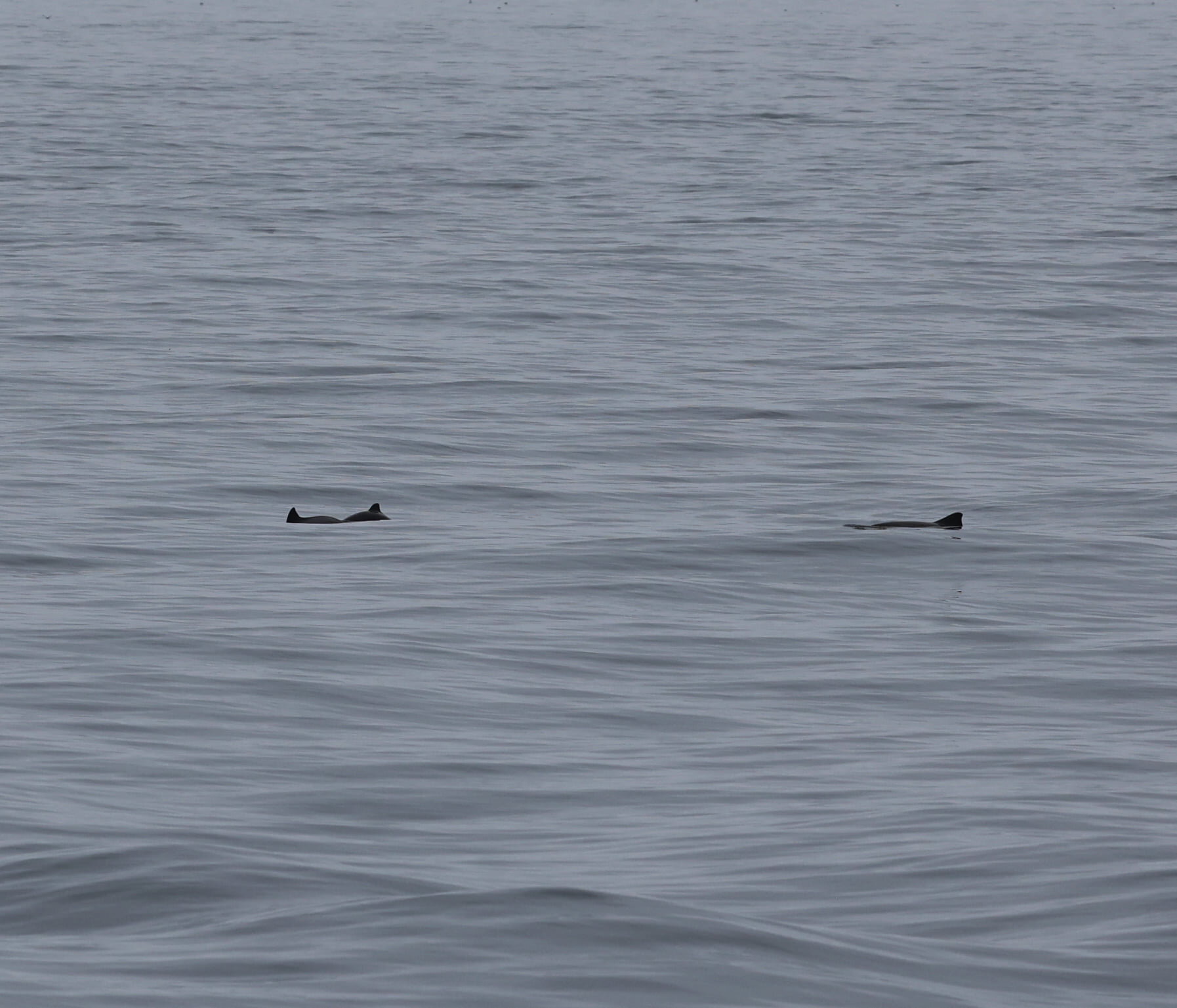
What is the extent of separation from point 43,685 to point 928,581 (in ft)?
23.1

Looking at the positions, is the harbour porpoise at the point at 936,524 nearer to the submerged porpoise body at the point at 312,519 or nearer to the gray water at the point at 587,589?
the gray water at the point at 587,589

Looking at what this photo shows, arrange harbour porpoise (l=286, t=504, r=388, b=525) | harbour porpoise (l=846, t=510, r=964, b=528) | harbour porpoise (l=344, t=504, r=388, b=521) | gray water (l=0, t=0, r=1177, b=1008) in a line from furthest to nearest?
1. harbour porpoise (l=344, t=504, r=388, b=521)
2. harbour porpoise (l=286, t=504, r=388, b=525)
3. harbour porpoise (l=846, t=510, r=964, b=528)
4. gray water (l=0, t=0, r=1177, b=1008)

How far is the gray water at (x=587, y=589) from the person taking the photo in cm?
987

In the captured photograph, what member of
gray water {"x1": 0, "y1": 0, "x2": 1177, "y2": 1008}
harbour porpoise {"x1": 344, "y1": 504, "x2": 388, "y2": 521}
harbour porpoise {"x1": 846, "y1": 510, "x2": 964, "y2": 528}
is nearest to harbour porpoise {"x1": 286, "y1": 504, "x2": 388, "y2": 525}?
harbour porpoise {"x1": 344, "y1": 504, "x2": 388, "y2": 521}

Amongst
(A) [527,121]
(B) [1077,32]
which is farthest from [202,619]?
(B) [1077,32]

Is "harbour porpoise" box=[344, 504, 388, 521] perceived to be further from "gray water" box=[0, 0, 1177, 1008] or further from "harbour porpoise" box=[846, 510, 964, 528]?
"harbour porpoise" box=[846, 510, 964, 528]

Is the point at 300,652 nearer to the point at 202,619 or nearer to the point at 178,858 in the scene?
the point at 202,619

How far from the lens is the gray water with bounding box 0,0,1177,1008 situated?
9.87m

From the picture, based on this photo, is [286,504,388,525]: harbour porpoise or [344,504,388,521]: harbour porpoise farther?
[344,504,388,521]: harbour porpoise

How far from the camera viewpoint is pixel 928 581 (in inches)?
737

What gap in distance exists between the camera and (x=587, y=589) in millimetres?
18344

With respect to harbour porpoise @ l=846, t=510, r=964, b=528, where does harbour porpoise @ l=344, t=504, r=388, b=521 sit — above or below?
below

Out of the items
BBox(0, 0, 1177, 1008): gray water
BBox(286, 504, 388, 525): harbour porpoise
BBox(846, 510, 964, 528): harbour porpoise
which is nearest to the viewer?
BBox(0, 0, 1177, 1008): gray water

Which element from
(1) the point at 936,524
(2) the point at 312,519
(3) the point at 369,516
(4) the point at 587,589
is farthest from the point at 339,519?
(1) the point at 936,524
